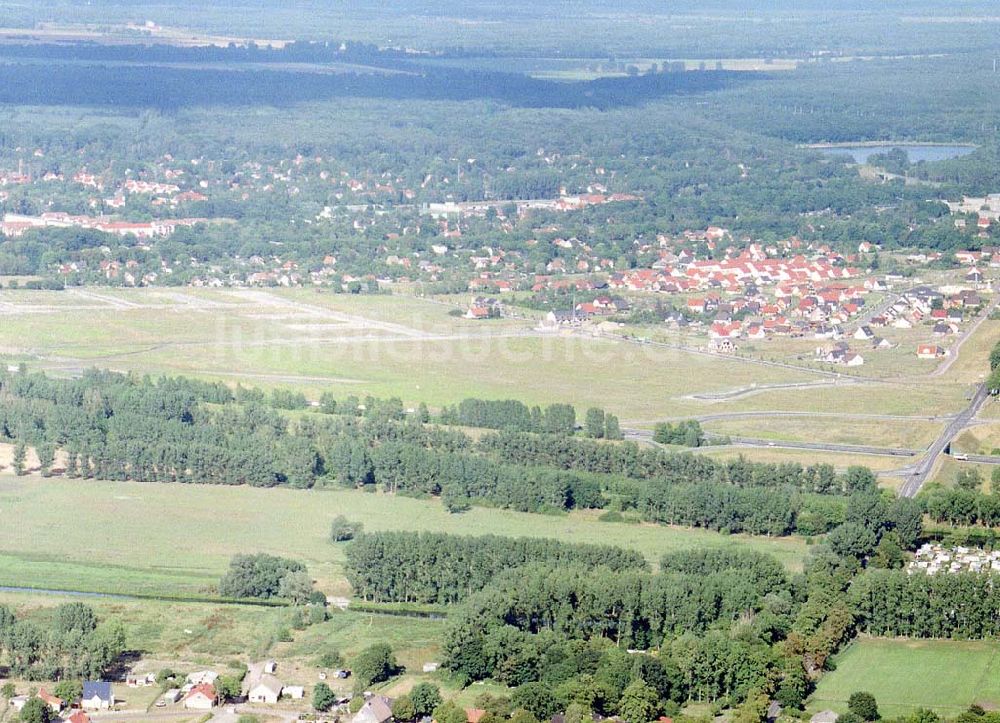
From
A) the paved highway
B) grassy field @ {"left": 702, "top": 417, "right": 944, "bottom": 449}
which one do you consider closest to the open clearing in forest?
the paved highway

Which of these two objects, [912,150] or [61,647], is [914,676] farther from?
[912,150]

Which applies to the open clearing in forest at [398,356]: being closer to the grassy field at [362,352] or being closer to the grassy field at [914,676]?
the grassy field at [362,352]

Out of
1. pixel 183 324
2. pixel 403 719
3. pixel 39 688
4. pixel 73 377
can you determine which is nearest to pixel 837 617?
pixel 403 719

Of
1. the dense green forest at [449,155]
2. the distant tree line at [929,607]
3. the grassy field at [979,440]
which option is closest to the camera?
the distant tree line at [929,607]

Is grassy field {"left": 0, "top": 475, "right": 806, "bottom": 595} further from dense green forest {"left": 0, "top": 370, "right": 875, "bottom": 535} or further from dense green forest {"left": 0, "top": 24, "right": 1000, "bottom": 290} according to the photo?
dense green forest {"left": 0, "top": 24, "right": 1000, "bottom": 290}

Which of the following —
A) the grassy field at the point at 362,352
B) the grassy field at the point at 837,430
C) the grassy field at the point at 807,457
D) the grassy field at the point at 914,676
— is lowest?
the grassy field at the point at 362,352

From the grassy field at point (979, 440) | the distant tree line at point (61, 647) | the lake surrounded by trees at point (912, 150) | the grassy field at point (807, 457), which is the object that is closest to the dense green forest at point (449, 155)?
the lake surrounded by trees at point (912, 150)
